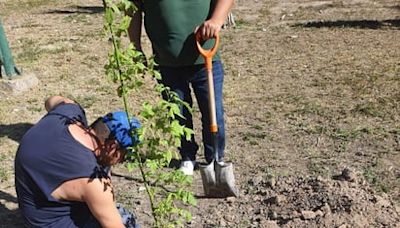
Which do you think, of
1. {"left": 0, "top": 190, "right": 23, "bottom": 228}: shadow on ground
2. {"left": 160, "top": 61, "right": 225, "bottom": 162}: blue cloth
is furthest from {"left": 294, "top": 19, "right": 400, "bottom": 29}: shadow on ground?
{"left": 0, "top": 190, "right": 23, "bottom": 228}: shadow on ground

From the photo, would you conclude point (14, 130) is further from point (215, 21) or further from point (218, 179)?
point (215, 21)

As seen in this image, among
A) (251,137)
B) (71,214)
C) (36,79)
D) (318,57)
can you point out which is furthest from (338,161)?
(36,79)

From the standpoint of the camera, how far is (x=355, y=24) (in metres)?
8.88

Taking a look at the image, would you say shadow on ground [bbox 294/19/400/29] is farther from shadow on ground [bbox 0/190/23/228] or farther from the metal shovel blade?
shadow on ground [bbox 0/190/23/228]

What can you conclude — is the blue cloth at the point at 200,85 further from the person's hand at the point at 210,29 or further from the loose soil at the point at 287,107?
the loose soil at the point at 287,107

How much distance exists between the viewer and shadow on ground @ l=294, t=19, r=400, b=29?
870 cm

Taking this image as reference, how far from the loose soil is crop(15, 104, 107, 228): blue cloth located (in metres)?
0.47

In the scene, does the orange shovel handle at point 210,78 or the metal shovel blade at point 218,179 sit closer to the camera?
the orange shovel handle at point 210,78

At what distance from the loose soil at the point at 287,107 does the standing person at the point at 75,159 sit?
1.39 feet

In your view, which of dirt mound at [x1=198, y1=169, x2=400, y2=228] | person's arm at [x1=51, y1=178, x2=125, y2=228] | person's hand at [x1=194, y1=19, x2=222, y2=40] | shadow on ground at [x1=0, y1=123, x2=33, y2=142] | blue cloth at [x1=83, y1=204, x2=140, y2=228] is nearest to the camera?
person's arm at [x1=51, y1=178, x2=125, y2=228]

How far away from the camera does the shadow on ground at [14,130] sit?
5.39m

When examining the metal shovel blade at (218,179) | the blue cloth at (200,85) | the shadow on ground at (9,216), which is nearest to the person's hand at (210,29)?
the blue cloth at (200,85)

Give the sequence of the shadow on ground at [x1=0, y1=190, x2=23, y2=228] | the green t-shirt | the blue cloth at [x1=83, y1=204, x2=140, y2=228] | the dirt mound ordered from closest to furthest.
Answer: the blue cloth at [x1=83, y1=204, x2=140, y2=228] < the dirt mound < the green t-shirt < the shadow on ground at [x1=0, y1=190, x2=23, y2=228]

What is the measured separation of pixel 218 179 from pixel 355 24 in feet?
18.4
